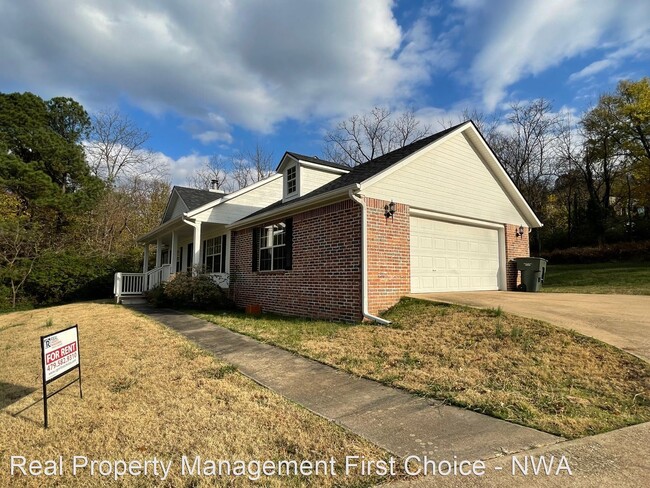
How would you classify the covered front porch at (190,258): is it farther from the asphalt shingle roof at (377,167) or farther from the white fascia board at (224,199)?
the asphalt shingle roof at (377,167)

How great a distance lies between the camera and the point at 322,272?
30.2 ft

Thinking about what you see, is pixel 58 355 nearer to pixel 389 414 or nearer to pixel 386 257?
pixel 389 414

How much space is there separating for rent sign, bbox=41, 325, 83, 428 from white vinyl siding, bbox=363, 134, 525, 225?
6.24 m

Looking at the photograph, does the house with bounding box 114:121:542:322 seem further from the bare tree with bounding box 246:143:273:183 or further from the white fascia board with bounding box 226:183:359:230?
the bare tree with bounding box 246:143:273:183

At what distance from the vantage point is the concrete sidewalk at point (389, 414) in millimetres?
2904

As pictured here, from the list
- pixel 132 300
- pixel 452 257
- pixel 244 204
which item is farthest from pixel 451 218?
pixel 132 300

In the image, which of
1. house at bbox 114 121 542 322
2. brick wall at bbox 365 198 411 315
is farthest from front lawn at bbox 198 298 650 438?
house at bbox 114 121 542 322

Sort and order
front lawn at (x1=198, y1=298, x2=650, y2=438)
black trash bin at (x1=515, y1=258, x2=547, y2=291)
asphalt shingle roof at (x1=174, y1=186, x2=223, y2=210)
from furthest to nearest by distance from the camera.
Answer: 1. asphalt shingle roof at (x1=174, y1=186, x2=223, y2=210)
2. black trash bin at (x1=515, y1=258, x2=547, y2=291)
3. front lawn at (x1=198, y1=298, x2=650, y2=438)

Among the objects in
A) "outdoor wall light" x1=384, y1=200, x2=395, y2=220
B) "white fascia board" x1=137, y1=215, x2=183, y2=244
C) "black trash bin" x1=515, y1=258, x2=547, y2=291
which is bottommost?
"black trash bin" x1=515, y1=258, x2=547, y2=291

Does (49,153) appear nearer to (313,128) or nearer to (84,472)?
(313,128)

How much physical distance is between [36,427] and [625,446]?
5243mm

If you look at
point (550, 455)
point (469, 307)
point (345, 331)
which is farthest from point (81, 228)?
point (550, 455)

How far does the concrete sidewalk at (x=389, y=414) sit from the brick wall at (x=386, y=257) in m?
3.09

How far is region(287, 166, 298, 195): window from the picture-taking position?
42.3ft
